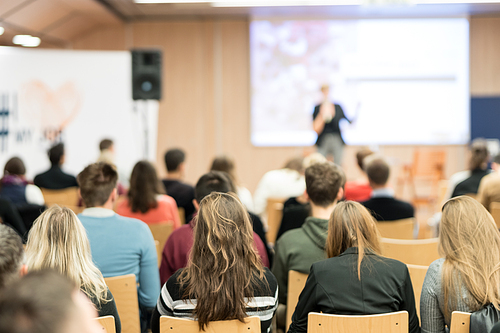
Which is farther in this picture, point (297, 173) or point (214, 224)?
point (297, 173)

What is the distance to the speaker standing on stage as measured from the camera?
6723 mm

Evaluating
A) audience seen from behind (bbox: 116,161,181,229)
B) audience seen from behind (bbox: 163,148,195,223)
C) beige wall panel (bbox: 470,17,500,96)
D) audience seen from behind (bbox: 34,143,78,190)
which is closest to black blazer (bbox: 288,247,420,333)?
audience seen from behind (bbox: 116,161,181,229)

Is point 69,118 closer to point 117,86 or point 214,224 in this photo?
point 117,86

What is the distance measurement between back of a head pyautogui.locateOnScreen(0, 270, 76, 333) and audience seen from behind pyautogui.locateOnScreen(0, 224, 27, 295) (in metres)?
0.39

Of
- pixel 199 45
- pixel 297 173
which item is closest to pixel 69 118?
pixel 199 45

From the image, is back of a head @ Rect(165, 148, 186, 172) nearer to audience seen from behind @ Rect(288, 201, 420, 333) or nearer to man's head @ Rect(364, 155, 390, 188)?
man's head @ Rect(364, 155, 390, 188)

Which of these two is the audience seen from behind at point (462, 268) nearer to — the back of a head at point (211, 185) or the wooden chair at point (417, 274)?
the wooden chair at point (417, 274)

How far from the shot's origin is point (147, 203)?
10.7 ft

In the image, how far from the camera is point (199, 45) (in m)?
8.43

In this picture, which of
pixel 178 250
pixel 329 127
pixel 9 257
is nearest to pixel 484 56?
pixel 329 127

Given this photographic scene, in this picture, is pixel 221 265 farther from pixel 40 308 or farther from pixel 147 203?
pixel 147 203

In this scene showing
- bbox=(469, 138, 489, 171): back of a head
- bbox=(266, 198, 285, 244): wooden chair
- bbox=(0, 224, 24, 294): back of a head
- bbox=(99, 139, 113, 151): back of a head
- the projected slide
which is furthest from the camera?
the projected slide

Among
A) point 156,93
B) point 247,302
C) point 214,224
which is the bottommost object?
point 247,302

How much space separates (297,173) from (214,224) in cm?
270
